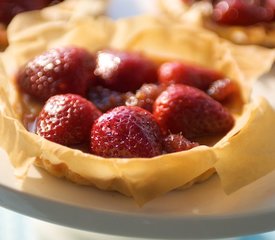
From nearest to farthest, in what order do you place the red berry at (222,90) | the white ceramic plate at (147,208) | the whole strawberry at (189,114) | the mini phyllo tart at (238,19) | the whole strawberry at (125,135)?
the white ceramic plate at (147,208) < the whole strawberry at (125,135) < the whole strawberry at (189,114) < the red berry at (222,90) < the mini phyllo tart at (238,19)

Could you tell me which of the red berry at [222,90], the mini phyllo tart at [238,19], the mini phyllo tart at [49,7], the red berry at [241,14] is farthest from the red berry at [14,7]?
the red berry at [222,90]

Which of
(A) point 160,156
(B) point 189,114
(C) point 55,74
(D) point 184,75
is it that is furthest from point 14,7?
(A) point 160,156

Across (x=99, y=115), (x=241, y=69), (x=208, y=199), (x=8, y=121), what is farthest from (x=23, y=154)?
(x=241, y=69)

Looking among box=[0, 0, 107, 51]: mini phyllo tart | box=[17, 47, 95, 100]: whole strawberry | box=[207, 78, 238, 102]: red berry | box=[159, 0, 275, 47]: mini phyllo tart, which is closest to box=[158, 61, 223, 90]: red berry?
box=[207, 78, 238, 102]: red berry

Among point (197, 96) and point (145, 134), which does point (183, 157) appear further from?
point (197, 96)

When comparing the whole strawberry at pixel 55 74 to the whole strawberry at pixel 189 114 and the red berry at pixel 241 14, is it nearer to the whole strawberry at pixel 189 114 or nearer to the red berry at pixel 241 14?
the whole strawberry at pixel 189 114

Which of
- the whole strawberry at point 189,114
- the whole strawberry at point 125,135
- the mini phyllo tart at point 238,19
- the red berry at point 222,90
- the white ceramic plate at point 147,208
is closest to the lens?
the white ceramic plate at point 147,208
